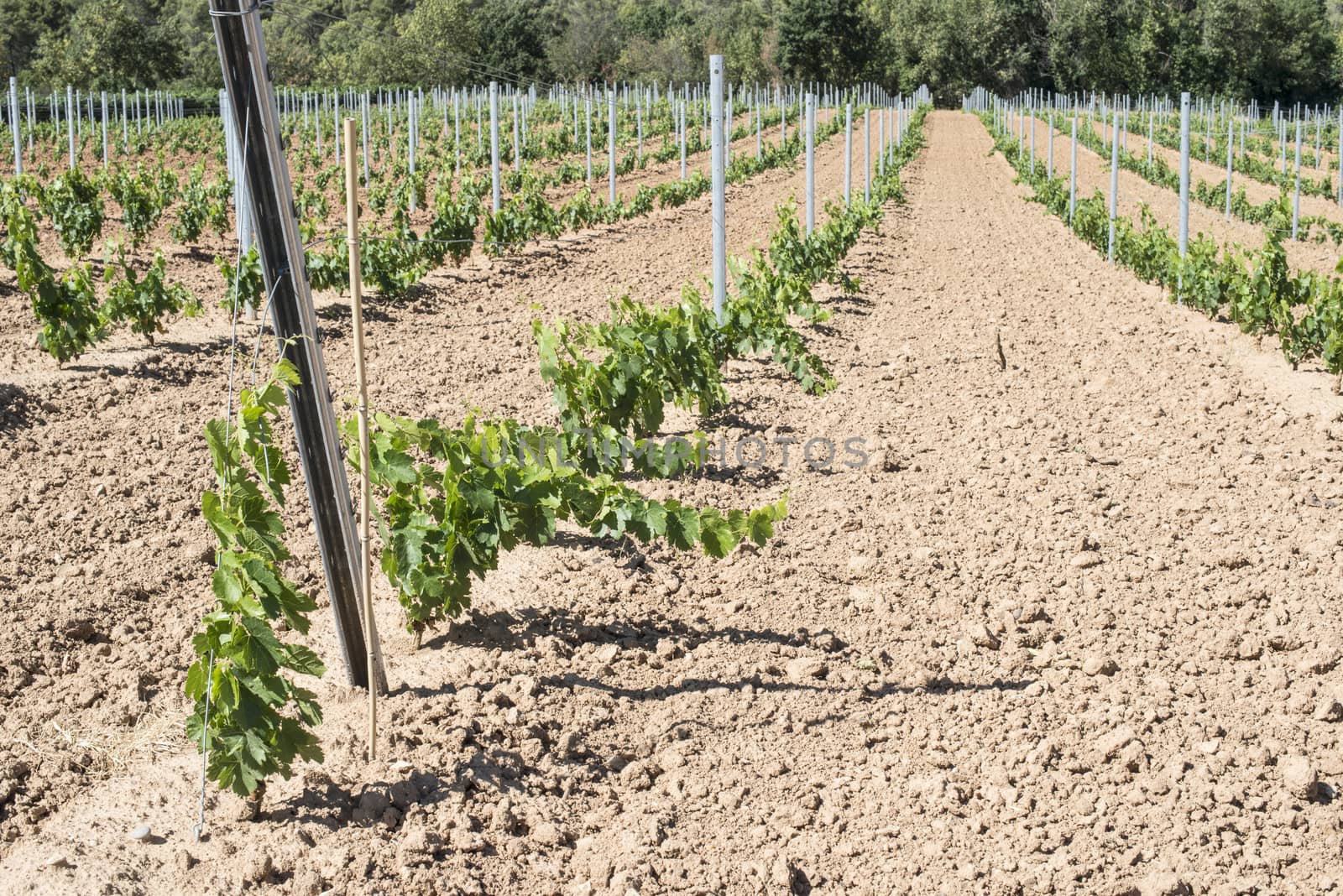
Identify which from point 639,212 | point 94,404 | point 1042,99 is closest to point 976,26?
point 1042,99

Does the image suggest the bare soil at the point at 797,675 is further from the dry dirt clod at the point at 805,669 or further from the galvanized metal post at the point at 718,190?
the galvanized metal post at the point at 718,190

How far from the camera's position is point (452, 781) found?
3.83m

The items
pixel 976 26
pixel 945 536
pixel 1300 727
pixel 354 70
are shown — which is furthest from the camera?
pixel 976 26

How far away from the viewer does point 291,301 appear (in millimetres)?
3924

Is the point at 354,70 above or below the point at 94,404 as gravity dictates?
above

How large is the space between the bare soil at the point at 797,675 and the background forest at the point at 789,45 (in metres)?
47.5

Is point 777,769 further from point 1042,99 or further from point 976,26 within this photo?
point 976,26

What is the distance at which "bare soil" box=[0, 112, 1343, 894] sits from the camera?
3543 mm

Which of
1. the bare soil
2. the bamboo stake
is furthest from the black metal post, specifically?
the bare soil

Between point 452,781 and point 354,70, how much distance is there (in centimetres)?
6079

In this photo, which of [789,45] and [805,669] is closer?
[805,669]

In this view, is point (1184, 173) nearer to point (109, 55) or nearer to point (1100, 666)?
point (1100, 666)

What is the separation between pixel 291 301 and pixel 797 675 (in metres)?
2.11

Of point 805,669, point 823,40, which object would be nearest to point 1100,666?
point 805,669
